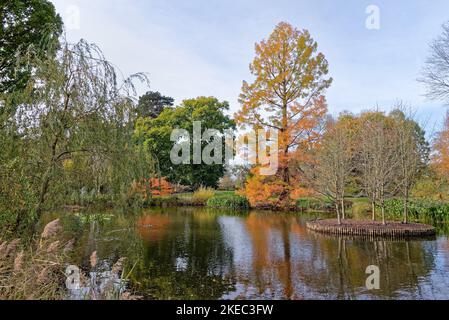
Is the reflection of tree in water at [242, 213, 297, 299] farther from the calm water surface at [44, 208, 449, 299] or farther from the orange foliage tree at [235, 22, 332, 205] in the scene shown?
the orange foliage tree at [235, 22, 332, 205]

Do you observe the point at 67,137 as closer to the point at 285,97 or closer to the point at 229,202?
the point at 285,97

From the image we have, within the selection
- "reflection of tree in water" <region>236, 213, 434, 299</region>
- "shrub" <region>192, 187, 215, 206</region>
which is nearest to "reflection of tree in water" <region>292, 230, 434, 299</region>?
"reflection of tree in water" <region>236, 213, 434, 299</region>

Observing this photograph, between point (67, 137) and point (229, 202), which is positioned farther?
point (229, 202)

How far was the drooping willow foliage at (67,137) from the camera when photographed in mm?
5566

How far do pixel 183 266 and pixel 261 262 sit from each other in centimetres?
194

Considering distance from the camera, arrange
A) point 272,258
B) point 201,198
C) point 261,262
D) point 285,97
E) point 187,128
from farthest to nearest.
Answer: point 187,128
point 201,198
point 285,97
point 272,258
point 261,262

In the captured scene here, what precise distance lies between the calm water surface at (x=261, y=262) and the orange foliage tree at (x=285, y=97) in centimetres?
806

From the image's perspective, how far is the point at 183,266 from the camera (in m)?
8.34

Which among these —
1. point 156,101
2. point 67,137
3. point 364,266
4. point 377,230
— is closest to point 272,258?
point 364,266

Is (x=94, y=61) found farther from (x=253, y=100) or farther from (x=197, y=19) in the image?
(x=253, y=100)

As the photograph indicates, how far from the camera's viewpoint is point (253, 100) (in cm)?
2175

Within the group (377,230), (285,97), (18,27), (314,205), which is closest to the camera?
(377,230)

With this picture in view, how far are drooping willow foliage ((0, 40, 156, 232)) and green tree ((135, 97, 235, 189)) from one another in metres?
25.7

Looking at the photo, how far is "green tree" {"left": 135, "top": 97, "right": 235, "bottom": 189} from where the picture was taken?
1265 inches
